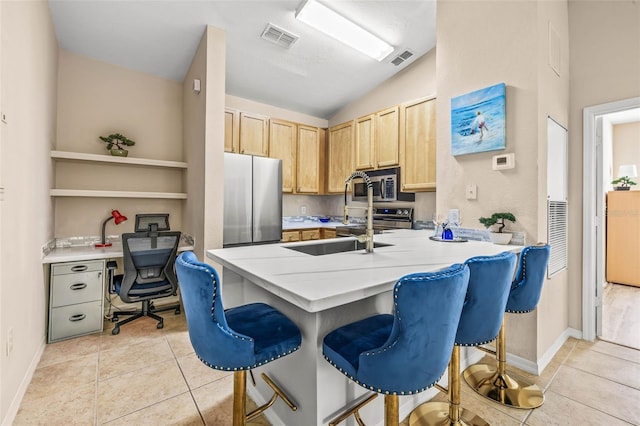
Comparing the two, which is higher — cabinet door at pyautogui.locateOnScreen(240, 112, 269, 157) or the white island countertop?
cabinet door at pyautogui.locateOnScreen(240, 112, 269, 157)

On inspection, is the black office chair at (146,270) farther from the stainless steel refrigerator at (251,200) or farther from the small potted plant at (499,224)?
the small potted plant at (499,224)

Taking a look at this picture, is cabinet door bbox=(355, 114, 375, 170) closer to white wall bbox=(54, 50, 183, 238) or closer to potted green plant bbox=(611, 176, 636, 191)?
white wall bbox=(54, 50, 183, 238)

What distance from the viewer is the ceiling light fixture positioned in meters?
2.67

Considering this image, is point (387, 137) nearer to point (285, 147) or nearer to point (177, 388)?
point (285, 147)

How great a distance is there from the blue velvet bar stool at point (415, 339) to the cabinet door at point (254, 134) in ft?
11.2

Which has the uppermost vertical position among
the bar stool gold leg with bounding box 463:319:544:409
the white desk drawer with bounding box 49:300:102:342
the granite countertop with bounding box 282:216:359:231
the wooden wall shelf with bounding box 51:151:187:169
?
the wooden wall shelf with bounding box 51:151:187:169

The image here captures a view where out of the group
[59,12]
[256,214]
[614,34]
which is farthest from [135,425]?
[614,34]

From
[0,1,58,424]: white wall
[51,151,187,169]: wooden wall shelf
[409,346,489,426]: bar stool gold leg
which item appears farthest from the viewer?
[51,151,187,169]: wooden wall shelf

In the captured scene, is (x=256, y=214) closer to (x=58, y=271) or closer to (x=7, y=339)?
(x=58, y=271)

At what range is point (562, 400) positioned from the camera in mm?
1789

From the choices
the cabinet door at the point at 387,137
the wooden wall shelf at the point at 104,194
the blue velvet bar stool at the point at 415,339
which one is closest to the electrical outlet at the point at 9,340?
the wooden wall shelf at the point at 104,194

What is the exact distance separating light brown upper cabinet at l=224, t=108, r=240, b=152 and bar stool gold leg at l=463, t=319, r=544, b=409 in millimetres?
3480

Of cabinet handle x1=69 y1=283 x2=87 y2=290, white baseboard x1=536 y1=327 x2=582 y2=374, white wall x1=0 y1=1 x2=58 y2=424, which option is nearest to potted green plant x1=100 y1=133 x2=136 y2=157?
white wall x1=0 y1=1 x2=58 y2=424

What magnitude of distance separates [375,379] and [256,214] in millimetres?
2592
